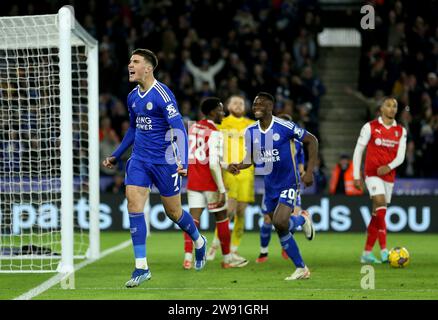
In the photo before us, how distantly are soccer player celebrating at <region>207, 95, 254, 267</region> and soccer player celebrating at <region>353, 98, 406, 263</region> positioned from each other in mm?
1536

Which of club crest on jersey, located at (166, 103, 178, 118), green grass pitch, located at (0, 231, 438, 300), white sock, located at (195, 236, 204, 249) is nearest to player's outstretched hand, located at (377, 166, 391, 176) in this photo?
green grass pitch, located at (0, 231, 438, 300)

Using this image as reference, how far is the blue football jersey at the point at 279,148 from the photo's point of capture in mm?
10297

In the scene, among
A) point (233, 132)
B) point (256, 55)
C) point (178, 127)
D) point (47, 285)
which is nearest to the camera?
point (178, 127)

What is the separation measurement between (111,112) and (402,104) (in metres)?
6.13

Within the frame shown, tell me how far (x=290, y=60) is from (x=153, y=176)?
13497mm

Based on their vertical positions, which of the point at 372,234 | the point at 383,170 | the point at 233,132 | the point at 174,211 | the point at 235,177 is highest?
the point at 233,132

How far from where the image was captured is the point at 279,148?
407 inches

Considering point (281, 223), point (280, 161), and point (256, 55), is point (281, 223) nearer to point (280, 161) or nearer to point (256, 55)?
point (280, 161)

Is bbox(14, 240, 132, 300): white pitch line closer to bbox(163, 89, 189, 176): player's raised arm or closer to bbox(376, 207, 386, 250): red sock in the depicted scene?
bbox(163, 89, 189, 176): player's raised arm

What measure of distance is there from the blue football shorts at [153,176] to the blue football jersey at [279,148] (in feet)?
4.19

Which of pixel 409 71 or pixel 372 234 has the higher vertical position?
pixel 409 71

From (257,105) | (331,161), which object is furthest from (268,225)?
(331,161)

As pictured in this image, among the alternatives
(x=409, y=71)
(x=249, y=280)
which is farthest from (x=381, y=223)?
(x=409, y=71)
